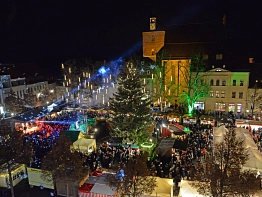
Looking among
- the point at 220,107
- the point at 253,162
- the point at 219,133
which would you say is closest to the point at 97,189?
the point at 253,162

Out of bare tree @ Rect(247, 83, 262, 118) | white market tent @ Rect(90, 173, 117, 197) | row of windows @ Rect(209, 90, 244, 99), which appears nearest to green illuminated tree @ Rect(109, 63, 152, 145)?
white market tent @ Rect(90, 173, 117, 197)

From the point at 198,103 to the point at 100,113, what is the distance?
14938 millimetres

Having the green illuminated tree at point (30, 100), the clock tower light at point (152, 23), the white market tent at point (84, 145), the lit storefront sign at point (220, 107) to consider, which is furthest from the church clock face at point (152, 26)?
the white market tent at point (84, 145)

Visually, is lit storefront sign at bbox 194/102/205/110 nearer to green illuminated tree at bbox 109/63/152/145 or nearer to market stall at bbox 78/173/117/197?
green illuminated tree at bbox 109/63/152/145

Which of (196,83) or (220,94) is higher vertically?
(196,83)

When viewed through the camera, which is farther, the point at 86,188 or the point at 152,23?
the point at 152,23

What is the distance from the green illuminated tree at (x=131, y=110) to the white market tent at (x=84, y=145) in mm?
2342

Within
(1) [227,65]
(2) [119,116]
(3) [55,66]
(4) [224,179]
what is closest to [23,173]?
(2) [119,116]

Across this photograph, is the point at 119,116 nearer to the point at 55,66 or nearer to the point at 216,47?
the point at 216,47

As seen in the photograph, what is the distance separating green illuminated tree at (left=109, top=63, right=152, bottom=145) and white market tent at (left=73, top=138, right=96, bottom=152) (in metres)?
2.34

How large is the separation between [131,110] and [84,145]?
486 centimetres

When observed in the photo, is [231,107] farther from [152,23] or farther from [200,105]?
[152,23]

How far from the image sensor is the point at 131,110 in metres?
19.5

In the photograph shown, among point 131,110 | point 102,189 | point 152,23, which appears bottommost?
point 102,189
